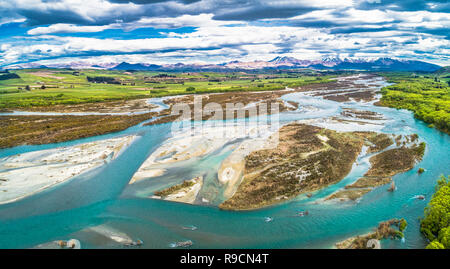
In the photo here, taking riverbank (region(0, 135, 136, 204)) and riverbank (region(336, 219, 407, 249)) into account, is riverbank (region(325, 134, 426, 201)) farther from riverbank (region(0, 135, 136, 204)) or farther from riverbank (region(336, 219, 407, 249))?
riverbank (region(0, 135, 136, 204))

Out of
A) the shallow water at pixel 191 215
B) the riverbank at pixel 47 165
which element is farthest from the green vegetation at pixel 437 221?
the riverbank at pixel 47 165

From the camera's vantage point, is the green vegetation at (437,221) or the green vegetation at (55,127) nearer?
the green vegetation at (437,221)

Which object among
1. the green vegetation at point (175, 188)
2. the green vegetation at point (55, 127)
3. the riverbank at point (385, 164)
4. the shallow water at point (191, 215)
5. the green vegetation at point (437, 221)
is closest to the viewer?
the green vegetation at point (437, 221)

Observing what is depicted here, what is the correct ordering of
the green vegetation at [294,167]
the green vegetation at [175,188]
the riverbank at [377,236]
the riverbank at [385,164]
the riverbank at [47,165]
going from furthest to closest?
the riverbank at [47,165], the green vegetation at [175,188], the riverbank at [385,164], the green vegetation at [294,167], the riverbank at [377,236]

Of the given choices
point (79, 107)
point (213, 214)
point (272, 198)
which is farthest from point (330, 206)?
point (79, 107)

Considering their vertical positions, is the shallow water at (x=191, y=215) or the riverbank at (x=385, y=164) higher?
the riverbank at (x=385, y=164)

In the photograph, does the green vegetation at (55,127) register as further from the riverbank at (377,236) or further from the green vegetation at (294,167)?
the riverbank at (377,236)

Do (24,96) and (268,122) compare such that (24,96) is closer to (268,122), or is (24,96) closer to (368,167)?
(268,122)

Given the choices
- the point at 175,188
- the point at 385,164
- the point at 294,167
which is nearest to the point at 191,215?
the point at 175,188
